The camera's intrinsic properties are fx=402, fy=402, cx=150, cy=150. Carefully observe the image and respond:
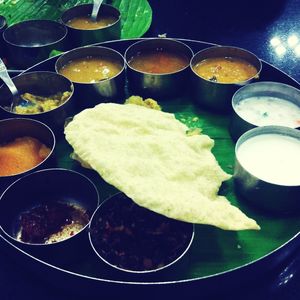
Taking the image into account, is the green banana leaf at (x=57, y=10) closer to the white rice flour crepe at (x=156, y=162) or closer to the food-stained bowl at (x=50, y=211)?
the white rice flour crepe at (x=156, y=162)

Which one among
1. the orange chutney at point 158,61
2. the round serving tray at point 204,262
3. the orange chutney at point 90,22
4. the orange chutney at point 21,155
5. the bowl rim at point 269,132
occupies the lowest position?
→ the round serving tray at point 204,262

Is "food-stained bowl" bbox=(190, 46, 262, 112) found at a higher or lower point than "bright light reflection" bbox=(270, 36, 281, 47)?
higher

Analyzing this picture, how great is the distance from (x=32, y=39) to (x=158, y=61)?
4.34ft

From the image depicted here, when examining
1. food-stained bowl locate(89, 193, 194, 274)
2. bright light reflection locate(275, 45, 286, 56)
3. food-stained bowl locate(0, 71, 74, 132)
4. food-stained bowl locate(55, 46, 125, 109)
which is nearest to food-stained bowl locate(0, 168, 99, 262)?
food-stained bowl locate(89, 193, 194, 274)

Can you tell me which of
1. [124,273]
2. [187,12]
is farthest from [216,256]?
[187,12]

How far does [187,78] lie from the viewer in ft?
10.3

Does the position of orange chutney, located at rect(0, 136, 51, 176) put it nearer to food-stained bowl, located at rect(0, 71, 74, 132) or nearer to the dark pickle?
food-stained bowl, located at rect(0, 71, 74, 132)

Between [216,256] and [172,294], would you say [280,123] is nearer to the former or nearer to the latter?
[216,256]

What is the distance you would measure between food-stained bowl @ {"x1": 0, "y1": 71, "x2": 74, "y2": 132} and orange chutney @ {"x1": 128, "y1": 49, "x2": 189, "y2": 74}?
0.63m

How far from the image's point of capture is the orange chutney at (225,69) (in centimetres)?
311

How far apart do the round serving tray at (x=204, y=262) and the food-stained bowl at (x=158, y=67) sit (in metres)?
0.75

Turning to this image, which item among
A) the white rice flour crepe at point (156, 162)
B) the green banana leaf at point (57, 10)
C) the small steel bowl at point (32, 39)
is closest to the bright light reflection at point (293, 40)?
the green banana leaf at point (57, 10)

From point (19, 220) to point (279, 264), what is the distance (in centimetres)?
146

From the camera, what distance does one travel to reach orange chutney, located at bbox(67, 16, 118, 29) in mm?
3939
